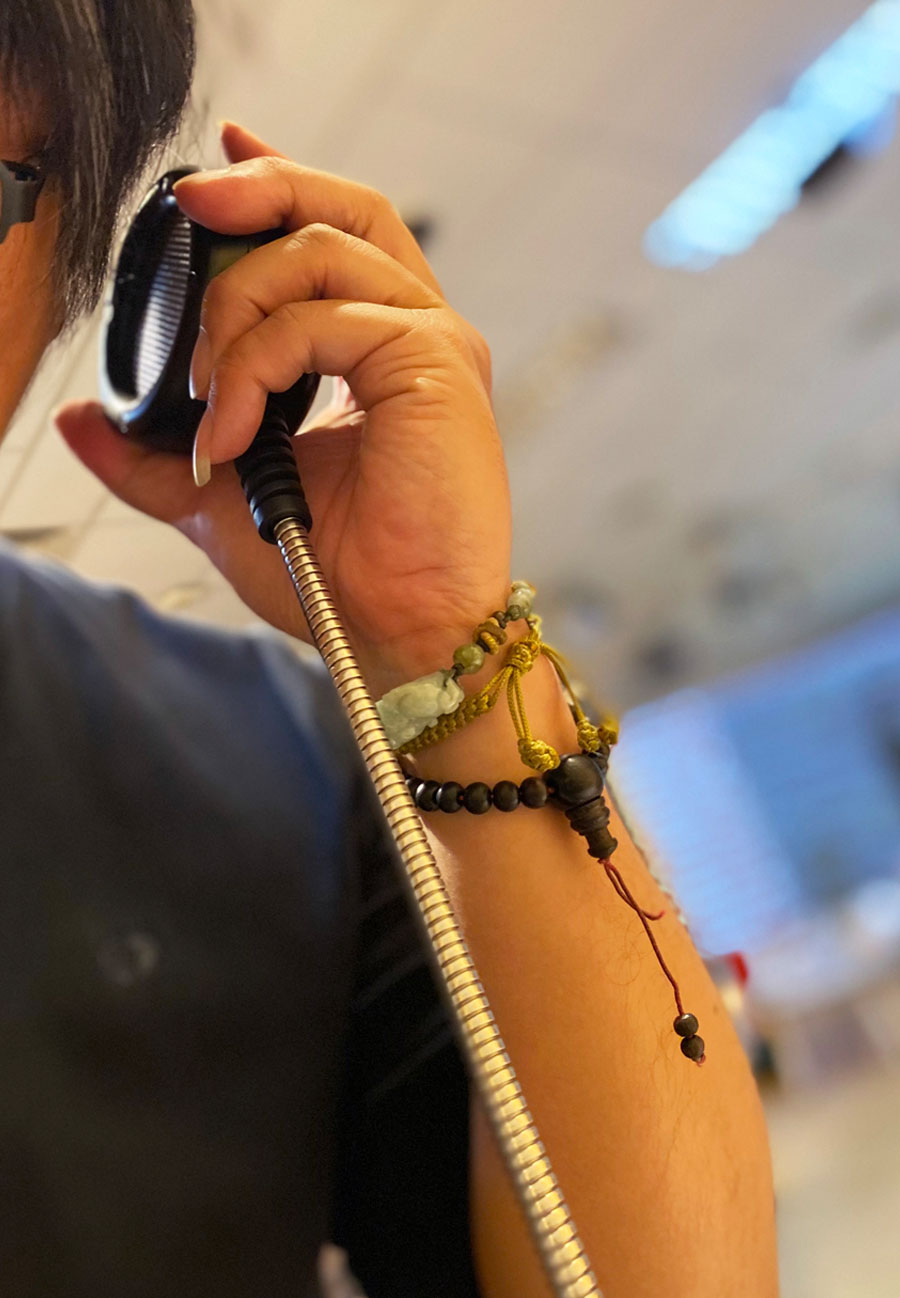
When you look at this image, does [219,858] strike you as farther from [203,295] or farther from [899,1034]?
[899,1034]

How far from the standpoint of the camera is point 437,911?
31cm

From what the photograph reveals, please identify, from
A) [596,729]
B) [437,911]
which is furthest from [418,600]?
[437,911]

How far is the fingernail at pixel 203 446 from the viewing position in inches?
18.5

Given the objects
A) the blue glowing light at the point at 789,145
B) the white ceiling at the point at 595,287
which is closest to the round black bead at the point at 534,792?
the white ceiling at the point at 595,287

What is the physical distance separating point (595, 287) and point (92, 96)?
177cm

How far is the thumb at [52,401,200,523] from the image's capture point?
1.95ft

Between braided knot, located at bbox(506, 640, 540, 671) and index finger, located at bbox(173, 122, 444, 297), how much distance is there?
0.78 feet

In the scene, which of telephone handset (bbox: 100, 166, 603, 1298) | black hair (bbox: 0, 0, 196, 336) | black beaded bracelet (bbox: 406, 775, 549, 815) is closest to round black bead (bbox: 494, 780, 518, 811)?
black beaded bracelet (bbox: 406, 775, 549, 815)

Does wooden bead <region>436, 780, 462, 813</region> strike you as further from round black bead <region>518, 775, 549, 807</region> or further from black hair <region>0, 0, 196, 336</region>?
black hair <region>0, 0, 196, 336</region>

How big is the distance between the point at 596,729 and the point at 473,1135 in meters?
0.28

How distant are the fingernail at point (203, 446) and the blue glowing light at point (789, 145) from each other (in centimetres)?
173

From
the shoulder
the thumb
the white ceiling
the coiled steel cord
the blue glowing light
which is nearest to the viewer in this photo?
the coiled steel cord

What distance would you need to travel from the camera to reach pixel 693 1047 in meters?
0.45

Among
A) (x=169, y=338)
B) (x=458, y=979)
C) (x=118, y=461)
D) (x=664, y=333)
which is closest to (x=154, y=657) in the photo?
(x=118, y=461)
